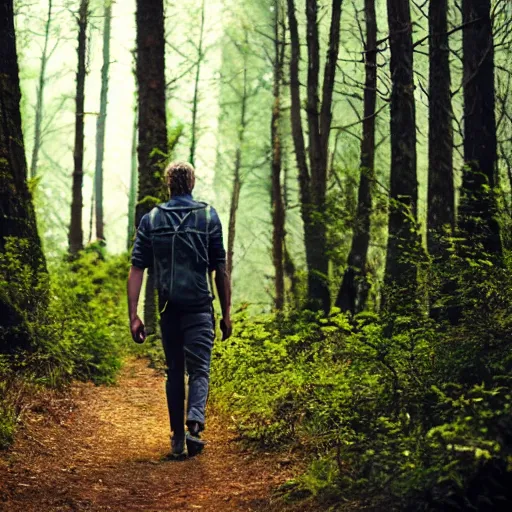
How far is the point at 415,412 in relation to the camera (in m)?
3.98

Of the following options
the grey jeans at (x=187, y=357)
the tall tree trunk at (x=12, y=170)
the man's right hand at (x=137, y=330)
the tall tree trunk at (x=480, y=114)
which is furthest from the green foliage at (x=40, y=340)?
the tall tree trunk at (x=480, y=114)

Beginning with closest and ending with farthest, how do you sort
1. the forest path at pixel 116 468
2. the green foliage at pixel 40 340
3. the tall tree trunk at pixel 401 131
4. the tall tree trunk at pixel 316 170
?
the forest path at pixel 116 468
the green foliage at pixel 40 340
the tall tree trunk at pixel 401 131
the tall tree trunk at pixel 316 170

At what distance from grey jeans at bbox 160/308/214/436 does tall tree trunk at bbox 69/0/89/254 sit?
1432 cm

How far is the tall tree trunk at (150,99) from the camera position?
11766 mm

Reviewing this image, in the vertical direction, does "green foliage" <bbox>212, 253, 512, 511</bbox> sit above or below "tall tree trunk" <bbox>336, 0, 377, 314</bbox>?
below

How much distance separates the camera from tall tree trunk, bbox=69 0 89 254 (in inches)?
735

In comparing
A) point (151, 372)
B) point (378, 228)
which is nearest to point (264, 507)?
point (151, 372)

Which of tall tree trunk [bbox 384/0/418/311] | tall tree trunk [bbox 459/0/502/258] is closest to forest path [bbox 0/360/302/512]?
tall tree trunk [bbox 384/0/418/311]

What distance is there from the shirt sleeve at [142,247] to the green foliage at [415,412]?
1.50m

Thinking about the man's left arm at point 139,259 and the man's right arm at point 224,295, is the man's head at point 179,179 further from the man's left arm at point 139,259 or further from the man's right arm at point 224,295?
the man's right arm at point 224,295

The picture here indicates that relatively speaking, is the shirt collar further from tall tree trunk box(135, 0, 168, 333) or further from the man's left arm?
tall tree trunk box(135, 0, 168, 333)

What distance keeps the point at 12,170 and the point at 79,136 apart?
42.6 feet

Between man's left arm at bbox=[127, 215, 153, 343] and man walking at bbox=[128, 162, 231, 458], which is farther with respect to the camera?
man's left arm at bbox=[127, 215, 153, 343]

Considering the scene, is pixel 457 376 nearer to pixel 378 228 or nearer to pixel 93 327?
pixel 93 327
